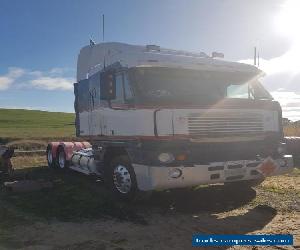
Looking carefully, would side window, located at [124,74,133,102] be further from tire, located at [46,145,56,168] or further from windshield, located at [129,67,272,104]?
tire, located at [46,145,56,168]

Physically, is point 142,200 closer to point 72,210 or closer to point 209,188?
point 72,210

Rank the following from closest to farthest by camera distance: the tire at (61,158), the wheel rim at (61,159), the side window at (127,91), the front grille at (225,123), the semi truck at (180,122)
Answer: the semi truck at (180,122)
the front grille at (225,123)
the side window at (127,91)
the tire at (61,158)
the wheel rim at (61,159)

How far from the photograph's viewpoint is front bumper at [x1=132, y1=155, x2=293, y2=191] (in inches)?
Answer: 316

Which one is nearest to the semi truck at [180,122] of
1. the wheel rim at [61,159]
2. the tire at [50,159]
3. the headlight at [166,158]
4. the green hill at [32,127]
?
the headlight at [166,158]

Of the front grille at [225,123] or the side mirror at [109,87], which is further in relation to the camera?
the side mirror at [109,87]

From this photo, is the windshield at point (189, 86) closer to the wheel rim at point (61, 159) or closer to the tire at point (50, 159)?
the wheel rim at point (61, 159)

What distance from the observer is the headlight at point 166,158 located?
321 inches

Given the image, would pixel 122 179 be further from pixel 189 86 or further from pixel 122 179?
pixel 189 86

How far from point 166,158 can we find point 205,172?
815mm

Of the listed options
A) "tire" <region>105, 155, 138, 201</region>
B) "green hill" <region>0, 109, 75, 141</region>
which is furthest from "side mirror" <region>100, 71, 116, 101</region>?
"green hill" <region>0, 109, 75, 141</region>

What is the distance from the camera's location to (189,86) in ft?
29.9

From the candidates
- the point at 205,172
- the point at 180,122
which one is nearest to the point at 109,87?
the point at 180,122

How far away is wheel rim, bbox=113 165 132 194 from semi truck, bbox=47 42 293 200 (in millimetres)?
21

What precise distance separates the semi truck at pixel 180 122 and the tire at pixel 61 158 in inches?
157
